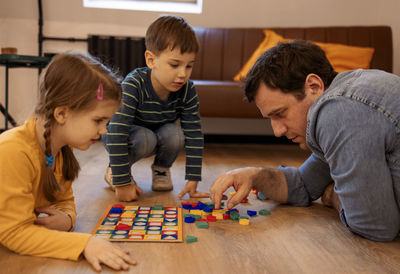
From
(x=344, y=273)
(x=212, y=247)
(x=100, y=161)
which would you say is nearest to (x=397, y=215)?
(x=344, y=273)

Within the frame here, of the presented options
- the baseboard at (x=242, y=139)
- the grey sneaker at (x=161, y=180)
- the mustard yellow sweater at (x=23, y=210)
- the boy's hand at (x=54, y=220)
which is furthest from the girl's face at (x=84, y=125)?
the baseboard at (x=242, y=139)

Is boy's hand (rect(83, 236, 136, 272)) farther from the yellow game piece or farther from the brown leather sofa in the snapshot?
the brown leather sofa

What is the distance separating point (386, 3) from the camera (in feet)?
11.2

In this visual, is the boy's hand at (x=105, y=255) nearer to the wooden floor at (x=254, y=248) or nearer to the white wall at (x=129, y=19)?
the wooden floor at (x=254, y=248)

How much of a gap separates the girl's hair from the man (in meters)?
0.50

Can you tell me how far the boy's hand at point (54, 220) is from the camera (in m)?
1.10

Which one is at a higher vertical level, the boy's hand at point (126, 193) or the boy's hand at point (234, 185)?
the boy's hand at point (234, 185)

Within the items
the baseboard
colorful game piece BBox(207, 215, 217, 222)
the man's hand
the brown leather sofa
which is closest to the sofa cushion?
the brown leather sofa

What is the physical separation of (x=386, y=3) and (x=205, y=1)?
65.5 inches

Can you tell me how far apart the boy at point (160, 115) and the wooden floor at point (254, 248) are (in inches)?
4.7

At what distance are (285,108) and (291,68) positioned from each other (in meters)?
0.13

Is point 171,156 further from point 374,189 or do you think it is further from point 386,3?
point 386,3

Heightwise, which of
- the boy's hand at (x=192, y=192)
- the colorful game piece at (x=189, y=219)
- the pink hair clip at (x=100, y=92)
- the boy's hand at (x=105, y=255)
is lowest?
the boy's hand at (x=192, y=192)

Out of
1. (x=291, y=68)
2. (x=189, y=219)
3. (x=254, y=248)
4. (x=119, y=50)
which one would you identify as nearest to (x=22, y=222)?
(x=189, y=219)
